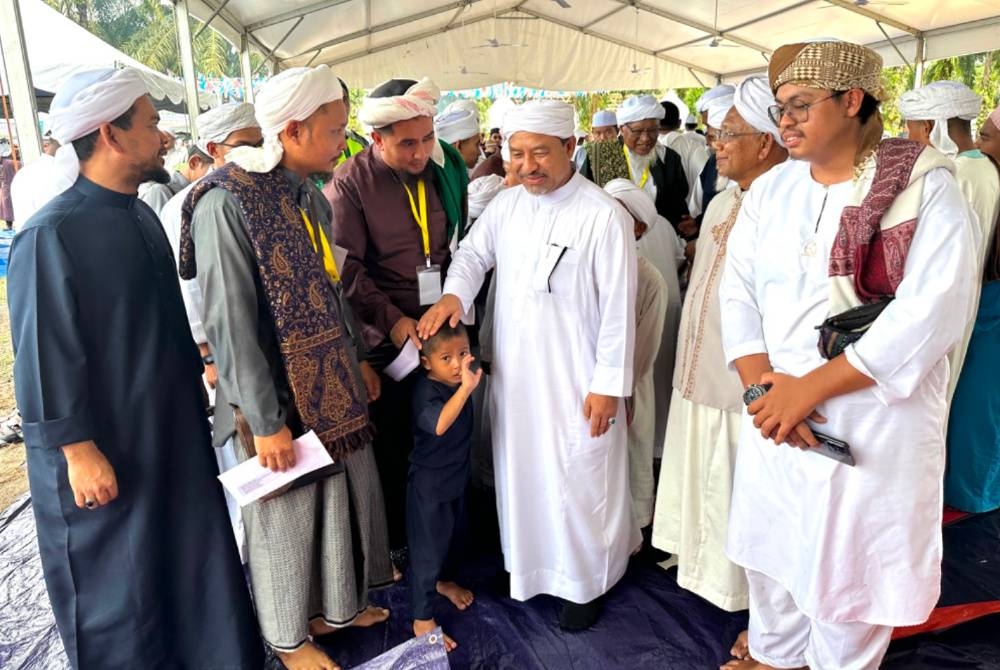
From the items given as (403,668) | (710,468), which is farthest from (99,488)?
(710,468)

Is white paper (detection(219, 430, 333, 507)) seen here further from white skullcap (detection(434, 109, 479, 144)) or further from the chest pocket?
white skullcap (detection(434, 109, 479, 144))

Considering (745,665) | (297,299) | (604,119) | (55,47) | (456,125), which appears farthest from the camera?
(604,119)

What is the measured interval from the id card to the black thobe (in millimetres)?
830

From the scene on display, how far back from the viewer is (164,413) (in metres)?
1.86

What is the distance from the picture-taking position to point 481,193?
132 inches

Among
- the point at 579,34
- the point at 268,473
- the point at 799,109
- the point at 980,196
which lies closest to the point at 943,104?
the point at 980,196

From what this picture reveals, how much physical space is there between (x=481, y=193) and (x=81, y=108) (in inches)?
76.9

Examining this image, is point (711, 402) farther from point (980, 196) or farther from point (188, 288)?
point (188, 288)

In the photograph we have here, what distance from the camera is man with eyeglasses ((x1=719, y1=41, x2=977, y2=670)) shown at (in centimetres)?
141

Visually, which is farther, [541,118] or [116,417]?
[541,118]

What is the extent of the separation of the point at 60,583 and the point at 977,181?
3.69 metres

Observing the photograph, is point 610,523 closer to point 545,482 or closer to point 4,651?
point 545,482

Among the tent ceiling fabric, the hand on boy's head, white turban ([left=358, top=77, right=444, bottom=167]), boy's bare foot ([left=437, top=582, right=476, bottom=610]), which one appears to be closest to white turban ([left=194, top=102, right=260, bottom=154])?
white turban ([left=358, top=77, right=444, bottom=167])

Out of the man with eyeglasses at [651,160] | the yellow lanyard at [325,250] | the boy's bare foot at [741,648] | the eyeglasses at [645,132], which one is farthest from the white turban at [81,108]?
the eyeglasses at [645,132]
